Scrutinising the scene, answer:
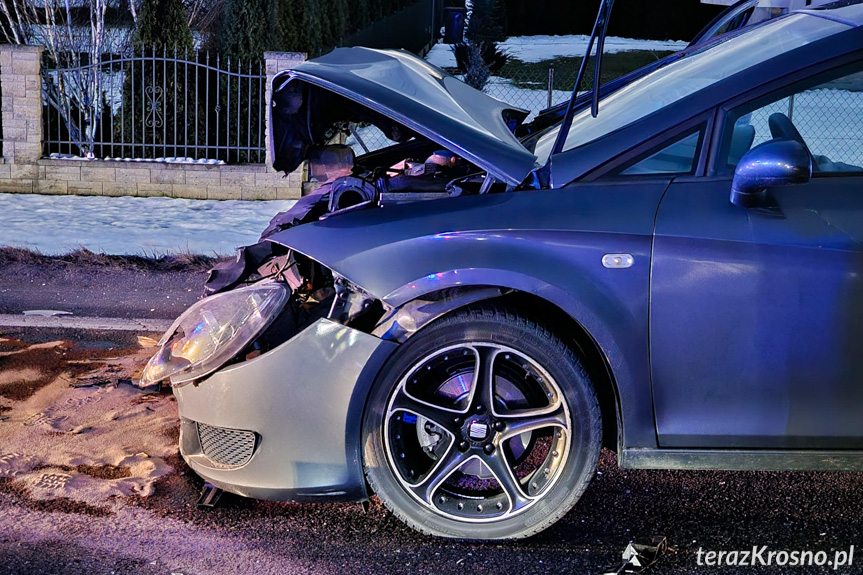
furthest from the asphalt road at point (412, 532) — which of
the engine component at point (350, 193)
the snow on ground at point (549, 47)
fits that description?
the snow on ground at point (549, 47)

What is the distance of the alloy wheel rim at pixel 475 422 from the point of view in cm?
315

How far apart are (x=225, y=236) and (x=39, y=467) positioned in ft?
17.6

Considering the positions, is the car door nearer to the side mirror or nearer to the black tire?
the side mirror

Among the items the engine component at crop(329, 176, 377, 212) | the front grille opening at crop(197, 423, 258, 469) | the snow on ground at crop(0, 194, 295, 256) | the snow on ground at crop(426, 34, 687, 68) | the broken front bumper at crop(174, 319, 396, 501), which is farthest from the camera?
the snow on ground at crop(426, 34, 687, 68)

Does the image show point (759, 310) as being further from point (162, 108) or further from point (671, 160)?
point (162, 108)

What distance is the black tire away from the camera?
3.11 metres

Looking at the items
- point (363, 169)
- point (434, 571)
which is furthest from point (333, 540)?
point (363, 169)

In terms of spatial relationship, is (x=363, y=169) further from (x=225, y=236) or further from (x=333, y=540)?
(x=225, y=236)

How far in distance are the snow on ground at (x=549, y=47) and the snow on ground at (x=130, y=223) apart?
15.8m

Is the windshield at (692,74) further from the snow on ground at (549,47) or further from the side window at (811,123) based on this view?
the snow on ground at (549,47)

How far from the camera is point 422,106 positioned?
3.35m

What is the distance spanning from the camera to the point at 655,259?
3.04 metres

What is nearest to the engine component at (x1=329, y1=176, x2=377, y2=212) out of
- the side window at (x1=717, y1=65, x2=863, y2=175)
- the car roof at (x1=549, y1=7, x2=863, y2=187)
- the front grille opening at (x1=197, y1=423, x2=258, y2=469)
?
the car roof at (x1=549, y1=7, x2=863, y2=187)

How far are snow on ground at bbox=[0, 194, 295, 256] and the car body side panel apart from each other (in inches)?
202
